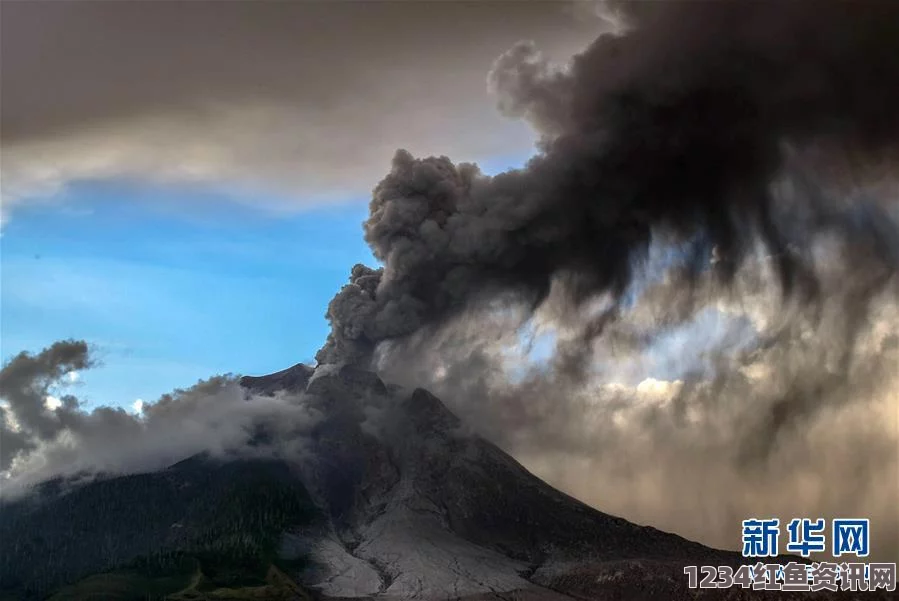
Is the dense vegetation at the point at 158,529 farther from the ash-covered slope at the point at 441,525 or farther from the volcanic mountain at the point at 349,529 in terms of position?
the ash-covered slope at the point at 441,525

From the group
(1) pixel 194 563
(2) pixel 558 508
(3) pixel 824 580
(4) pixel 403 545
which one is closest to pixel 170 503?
(1) pixel 194 563

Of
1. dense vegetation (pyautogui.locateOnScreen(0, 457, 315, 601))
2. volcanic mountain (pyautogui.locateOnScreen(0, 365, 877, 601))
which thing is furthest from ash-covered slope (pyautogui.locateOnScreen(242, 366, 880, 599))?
dense vegetation (pyautogui.locateOnScreen(0, 457, 315, 601))

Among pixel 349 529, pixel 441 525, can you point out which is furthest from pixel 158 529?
pixel 441 525

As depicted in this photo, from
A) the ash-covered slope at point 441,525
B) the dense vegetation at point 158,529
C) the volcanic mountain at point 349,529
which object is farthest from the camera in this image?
the dense vegetation at point 158,529

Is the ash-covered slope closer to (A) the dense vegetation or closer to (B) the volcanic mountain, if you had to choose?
(B) the volcanic mountain

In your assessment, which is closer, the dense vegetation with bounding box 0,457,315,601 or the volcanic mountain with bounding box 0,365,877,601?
the volcanic mountain with bounding box 0,365,877,601

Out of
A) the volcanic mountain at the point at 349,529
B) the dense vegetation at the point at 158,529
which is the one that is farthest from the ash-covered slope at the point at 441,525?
the dense vegetation at the point at 158,529

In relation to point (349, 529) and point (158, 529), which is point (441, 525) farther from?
point (158, 529)

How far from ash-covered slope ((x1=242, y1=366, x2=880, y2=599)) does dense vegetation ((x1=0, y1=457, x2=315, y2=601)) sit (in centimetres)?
718

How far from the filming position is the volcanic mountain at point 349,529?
108m

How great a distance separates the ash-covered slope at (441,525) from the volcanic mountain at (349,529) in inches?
12.0

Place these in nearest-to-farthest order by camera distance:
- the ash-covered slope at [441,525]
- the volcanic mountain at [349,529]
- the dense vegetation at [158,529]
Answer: the ash-covered slope at [441,525], the volcanic mountain at [349,529], the dense vegetation at [158,529]

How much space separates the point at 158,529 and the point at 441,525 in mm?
53556

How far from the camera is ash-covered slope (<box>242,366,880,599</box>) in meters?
103
